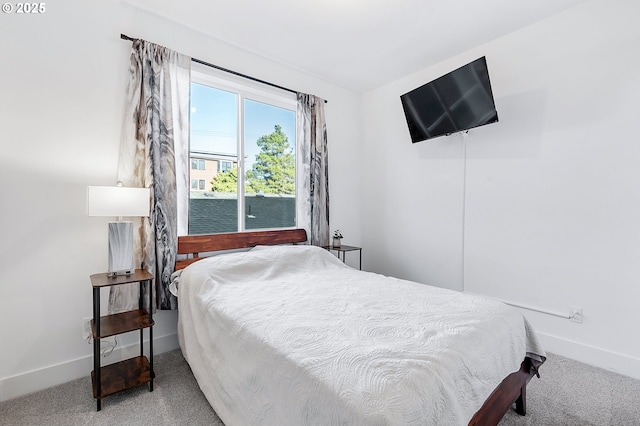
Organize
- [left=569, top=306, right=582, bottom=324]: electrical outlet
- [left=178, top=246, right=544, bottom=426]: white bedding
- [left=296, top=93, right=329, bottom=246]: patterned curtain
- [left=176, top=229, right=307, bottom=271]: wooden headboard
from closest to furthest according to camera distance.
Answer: [left=178, top=246, right=544, bottom=426]: white bedding < [left=569, top=306, right=582, bottom=324]: electrical outlet < [left=176, top=229, right=307, bottom=271]: wooden headboard < [left=296, top=93, right=329, bottom=246]: patterned curtain

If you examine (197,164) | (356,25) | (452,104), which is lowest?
(197,164)

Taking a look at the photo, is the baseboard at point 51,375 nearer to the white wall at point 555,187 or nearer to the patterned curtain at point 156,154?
the patterned curtain at point 156,154

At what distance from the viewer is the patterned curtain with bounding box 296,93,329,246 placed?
3.30 metres

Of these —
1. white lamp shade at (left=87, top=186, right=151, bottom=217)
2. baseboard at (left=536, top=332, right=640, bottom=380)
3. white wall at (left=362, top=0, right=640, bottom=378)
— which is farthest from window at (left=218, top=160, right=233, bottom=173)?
baseboard at (left=536, top=332, right=640, bottom=380)

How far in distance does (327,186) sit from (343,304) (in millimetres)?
1948

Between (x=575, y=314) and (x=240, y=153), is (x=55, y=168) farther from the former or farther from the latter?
(x=575, y=314)

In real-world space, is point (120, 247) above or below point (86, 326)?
above

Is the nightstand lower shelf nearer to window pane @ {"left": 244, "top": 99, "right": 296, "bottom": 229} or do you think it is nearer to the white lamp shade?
the white lamp shade

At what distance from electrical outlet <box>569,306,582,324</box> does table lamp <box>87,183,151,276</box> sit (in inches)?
128

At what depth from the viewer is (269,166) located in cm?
322

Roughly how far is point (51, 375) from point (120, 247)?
0.98 metres

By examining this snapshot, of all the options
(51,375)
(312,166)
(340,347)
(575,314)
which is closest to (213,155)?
(312,166)

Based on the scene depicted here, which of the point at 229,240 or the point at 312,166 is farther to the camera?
the point at 312,166

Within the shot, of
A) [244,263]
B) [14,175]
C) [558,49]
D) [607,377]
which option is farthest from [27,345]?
[558,49]
